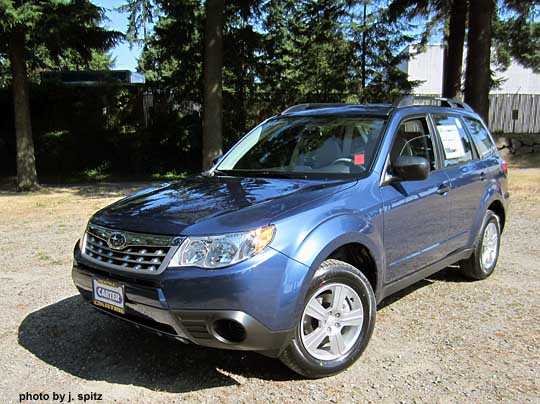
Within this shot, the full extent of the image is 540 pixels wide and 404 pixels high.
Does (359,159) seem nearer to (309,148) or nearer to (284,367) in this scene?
(309,148)

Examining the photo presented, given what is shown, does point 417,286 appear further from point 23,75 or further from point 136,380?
point 23,75

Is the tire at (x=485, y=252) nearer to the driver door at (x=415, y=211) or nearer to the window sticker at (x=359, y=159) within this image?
the driver door at (x=415, y=211)

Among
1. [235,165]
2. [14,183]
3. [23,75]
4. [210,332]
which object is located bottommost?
[14,183]

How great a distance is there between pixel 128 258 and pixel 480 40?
13037 mm

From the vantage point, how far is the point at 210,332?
3.04m

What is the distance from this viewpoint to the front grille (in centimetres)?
311

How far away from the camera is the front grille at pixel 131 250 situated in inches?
122

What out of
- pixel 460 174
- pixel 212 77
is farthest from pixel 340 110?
pixel 212 77

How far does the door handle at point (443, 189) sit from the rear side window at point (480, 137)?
110 cm

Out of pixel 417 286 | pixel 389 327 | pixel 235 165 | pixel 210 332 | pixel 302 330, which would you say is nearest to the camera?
pixel 210 332

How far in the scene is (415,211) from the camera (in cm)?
418

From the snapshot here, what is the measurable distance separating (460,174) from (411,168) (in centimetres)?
123

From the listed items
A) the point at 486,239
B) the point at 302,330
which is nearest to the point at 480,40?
the point at 486,239

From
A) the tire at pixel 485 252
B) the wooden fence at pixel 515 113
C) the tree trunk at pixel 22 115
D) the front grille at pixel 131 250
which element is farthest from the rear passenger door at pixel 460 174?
the wooden fence at pixel 515 113
